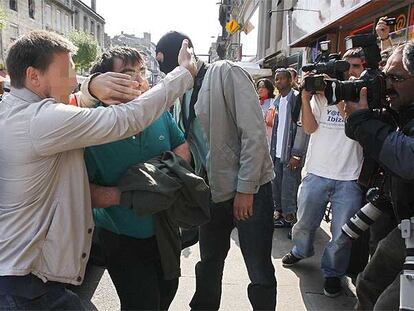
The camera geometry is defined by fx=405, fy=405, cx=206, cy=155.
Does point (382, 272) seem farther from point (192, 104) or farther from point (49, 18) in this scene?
point (49, 18)

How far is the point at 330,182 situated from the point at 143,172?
2.09 m

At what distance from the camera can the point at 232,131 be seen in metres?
2.39

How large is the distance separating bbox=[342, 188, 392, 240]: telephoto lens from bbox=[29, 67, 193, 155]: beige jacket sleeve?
1.43 m

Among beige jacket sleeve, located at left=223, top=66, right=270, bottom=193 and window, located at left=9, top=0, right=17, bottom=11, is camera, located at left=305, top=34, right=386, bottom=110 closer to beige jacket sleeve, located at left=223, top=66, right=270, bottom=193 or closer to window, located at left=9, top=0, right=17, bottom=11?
beige jacket sleeve, located at left=223, top=66, right=270, bottom=193

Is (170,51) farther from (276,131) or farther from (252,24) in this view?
(252,24)

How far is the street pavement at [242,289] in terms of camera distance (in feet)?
10.5

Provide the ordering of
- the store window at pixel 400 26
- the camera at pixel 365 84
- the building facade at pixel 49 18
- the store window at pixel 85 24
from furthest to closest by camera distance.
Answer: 1. the store window at pixel 85 24
2. the building facade at pixel 49 18
3. the store window at pixel 400 26
4. the camera at pixel 365 84

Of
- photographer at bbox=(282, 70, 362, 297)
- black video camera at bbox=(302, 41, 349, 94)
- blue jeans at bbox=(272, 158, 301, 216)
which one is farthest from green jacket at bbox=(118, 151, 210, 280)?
blue jeans at bbox=(272, 158, 301, 216)

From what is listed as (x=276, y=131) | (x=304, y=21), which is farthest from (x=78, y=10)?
(x=276, y=131)

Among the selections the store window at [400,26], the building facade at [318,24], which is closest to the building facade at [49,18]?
the building facade at [318,24]

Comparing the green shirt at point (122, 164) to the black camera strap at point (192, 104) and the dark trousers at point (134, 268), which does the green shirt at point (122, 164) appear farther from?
the black camera strap at point (192, 104)

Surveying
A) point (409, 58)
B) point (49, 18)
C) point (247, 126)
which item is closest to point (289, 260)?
point (247, 126)

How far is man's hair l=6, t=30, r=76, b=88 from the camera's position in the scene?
1.46 metres

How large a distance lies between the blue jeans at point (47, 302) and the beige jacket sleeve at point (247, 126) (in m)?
1.11
